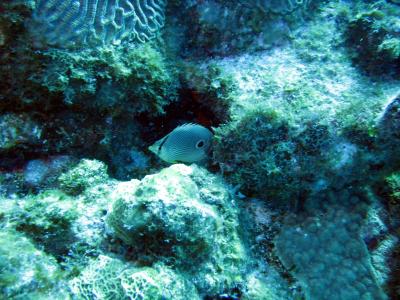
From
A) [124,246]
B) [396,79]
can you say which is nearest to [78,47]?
[124,246]

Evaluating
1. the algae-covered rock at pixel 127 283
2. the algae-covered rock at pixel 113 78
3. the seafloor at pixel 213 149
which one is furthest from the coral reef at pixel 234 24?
the algae-covered rock at pixel 127 283

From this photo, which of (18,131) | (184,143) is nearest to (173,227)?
(184,143)

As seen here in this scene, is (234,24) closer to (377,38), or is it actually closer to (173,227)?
(377,38)

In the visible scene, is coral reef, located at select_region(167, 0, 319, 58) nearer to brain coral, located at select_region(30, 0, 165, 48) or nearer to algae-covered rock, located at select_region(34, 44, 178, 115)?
brain coral, located at select_region(30, 0, 165, 48)

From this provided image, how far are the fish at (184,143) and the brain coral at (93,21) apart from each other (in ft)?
4.13

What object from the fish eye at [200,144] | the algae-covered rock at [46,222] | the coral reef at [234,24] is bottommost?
the algae-covered rock at [46,222]

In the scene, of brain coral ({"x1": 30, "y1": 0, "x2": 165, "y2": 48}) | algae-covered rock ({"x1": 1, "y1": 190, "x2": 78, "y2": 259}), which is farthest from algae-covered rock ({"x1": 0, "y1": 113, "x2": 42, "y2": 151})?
brain coral ({"x1": 30, "y1": 0, "x2": 165, "y2": 48})

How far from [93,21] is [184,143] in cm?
163

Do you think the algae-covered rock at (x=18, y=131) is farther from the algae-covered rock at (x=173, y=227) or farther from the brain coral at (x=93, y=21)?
the algae-covered rock at (x=173, y=227)

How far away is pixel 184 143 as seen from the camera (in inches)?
128

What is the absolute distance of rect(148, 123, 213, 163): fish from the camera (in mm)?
3229

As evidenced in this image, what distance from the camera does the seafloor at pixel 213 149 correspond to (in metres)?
2.48

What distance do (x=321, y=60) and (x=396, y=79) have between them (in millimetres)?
876

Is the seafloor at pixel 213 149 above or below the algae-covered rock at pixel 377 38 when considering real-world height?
below
